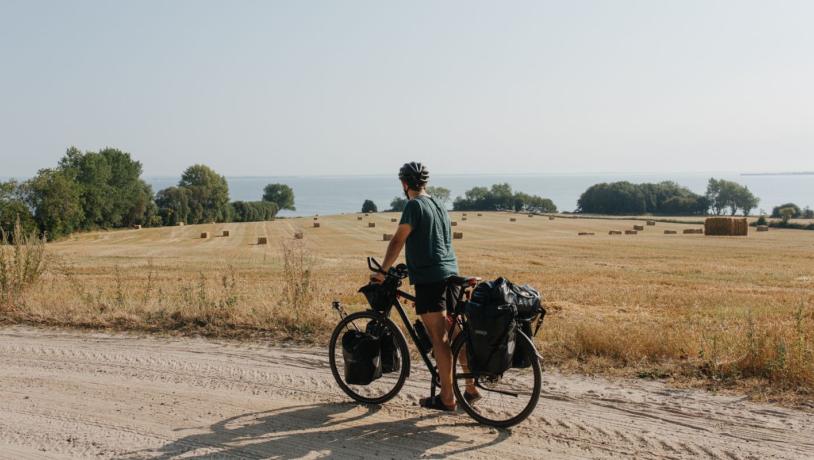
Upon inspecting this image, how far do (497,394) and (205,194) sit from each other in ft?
412

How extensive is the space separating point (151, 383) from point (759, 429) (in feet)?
18.3

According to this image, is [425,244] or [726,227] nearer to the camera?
[425,244]

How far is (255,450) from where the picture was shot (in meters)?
4.98

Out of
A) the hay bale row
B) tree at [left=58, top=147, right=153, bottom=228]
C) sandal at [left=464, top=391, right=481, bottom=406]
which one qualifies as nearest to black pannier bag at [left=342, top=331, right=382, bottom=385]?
sandal at [left=464, top=391, right=481, bottom=406]

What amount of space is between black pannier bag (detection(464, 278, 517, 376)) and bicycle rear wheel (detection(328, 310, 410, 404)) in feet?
2.53

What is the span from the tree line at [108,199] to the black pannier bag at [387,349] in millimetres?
40148

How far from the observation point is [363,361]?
5.89 meters

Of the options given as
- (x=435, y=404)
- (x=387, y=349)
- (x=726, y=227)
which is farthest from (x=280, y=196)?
(x=435, y=404)

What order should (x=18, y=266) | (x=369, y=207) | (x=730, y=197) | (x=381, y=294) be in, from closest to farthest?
1. (x=381, y=294)
2. (x=18, y=266)
3. (x=369, y=207)
4. (x=730, y=197)

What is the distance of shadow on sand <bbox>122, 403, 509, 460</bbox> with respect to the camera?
4906 mm

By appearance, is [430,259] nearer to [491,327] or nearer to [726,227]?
[491,327]

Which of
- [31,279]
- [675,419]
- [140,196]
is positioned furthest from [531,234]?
[140,196]

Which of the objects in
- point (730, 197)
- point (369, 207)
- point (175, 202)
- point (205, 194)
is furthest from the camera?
point (205, 194)

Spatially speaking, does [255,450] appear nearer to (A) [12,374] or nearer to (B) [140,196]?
(A) [12,374]
